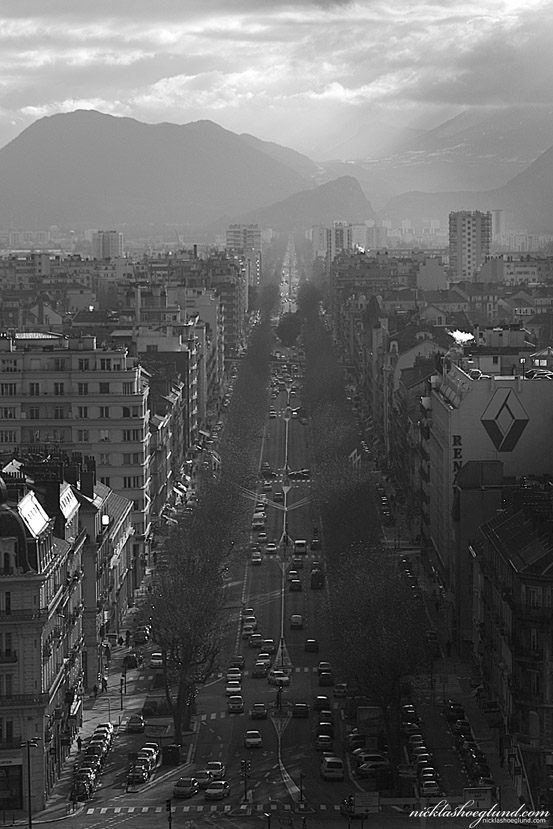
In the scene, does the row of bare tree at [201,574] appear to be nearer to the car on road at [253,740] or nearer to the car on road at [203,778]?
the car on road at [253,740]

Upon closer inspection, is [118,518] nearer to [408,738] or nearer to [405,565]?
[405,565]

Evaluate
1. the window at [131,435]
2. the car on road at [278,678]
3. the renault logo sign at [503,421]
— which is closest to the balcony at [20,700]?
the car on road at [278,678]

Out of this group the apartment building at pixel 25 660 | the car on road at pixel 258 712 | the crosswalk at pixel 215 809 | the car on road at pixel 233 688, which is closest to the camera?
the crosswalk at pixel 215 809

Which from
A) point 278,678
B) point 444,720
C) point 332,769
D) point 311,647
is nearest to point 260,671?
point 278,678

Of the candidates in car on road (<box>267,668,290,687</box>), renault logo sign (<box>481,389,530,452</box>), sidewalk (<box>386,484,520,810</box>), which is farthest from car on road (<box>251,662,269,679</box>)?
renault logo sign (<box>481,389,530,452</box>)

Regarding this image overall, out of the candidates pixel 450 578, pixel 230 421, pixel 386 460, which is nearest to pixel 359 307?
pixel 230 421

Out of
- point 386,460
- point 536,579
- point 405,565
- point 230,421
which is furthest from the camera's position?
point 230,421

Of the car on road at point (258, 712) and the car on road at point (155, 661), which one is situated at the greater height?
the car on road at point (258, 712)
